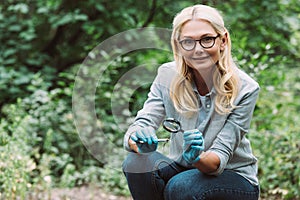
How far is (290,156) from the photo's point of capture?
305cm

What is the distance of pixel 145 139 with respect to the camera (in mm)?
1761

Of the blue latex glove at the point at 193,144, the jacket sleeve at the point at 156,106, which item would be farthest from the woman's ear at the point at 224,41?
the blue latex glove at the point at 193,144

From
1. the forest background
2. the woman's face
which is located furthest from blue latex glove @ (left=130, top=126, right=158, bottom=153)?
the forest background

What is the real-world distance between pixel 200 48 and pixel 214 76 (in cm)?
15

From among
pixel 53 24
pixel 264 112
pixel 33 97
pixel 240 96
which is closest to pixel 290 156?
pixel 264 112

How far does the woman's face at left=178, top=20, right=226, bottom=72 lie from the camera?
1.85 metres

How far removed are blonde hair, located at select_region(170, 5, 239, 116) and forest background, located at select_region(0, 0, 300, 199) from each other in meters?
1.27

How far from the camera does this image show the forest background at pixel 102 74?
335 cm

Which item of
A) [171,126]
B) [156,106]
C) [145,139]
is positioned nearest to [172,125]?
[171,126]

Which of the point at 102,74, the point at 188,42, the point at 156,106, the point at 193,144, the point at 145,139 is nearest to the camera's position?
the point at 193,144

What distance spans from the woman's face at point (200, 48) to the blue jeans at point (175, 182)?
42cm

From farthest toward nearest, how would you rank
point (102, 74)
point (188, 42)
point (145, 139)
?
point (102, 74)
point (188, 42)
point (145, 139)

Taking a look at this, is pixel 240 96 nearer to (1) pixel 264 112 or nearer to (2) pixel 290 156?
(2) pixel 290 156

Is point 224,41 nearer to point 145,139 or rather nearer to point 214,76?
point 214,76
